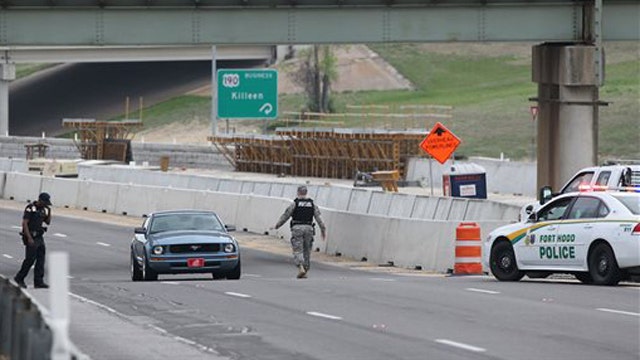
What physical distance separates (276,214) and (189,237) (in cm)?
1517

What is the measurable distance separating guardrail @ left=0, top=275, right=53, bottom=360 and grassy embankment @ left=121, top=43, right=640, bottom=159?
205ft

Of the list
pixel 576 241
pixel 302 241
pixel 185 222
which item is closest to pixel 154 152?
pixel 302 241

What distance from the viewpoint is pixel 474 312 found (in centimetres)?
1922

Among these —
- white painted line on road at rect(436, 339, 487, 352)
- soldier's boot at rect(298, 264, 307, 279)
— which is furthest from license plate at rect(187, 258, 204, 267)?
white painted line on road at rect(436, 339, 487, 352)

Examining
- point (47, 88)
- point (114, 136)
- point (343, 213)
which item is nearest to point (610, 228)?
point (343, 213)

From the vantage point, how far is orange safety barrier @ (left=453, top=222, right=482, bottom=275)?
95.3 ft

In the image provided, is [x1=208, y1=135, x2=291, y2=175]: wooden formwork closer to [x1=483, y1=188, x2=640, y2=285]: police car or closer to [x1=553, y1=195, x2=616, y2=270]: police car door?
[x1=483, y1=188, x2=640, y2=285]: police car

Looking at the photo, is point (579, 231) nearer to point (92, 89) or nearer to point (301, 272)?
point (301, 272)

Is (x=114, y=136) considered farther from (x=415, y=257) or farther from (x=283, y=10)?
(x=415, y=257)

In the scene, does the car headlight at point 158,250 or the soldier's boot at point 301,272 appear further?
the soldier's boot at point 301,272

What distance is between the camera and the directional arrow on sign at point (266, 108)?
6575 centimetres

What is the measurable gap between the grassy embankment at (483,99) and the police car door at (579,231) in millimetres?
50514

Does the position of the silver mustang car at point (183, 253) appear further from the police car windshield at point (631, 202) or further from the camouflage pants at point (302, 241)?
the police car windshield at point (631, 202)

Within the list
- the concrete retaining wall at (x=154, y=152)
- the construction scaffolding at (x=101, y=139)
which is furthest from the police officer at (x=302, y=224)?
the construction scaffolding at (x=101, y=139)
